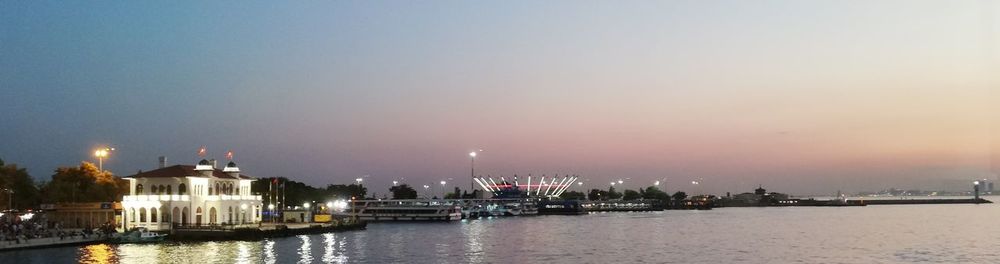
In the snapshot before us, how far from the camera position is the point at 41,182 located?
103750 mm

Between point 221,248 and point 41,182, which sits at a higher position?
point 41,182

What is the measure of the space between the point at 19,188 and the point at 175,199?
19598mm

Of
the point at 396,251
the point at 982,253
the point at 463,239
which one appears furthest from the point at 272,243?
the point at 982,253

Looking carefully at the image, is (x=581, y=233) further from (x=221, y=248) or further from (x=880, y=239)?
(x=221, y=248)

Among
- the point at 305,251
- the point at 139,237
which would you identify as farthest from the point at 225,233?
the point at 305,251

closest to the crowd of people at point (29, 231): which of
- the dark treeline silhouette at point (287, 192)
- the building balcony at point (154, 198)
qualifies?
the building balcony at point (154, 198)

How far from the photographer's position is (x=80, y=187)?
95000mm

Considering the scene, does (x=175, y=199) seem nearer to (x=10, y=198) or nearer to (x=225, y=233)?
(x=225, y=233)

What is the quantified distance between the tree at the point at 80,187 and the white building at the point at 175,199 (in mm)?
8644

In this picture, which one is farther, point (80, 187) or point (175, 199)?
point (80, 187)

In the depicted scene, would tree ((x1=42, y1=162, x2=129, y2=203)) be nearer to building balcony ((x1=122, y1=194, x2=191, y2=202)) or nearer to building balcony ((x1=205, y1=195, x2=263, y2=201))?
building balcony ((x1=122, y1=194, x2=191, y2=202))

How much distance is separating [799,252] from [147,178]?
62.7 m

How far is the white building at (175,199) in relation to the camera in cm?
8631

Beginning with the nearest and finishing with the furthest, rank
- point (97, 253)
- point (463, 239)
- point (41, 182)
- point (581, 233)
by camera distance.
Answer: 1. point (97, 253)
2. point (463, 239)
3. point (41, 182)
4. point (581, 233)
